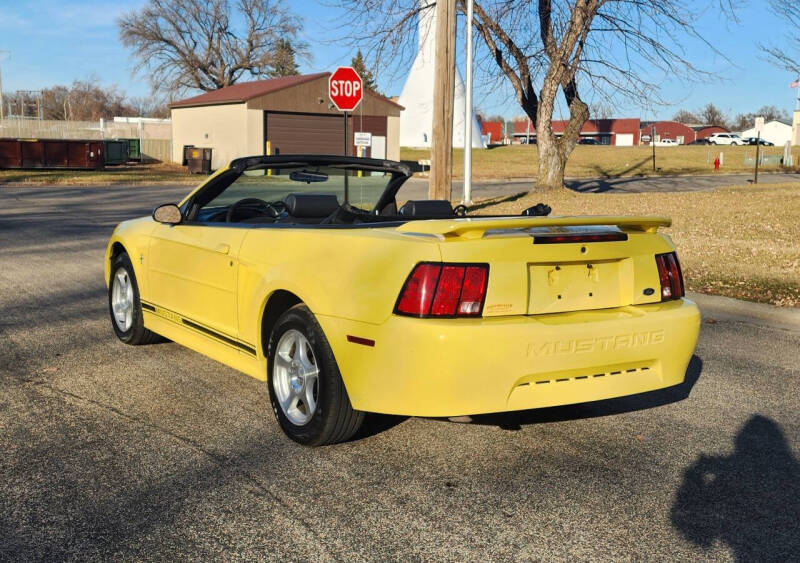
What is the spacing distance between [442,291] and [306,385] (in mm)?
979

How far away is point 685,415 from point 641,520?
1.62 meters

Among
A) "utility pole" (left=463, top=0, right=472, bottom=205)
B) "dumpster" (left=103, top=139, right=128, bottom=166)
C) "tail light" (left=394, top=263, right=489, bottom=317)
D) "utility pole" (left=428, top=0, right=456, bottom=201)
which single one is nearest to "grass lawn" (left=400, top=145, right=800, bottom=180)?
"dumpster" (left=103, top=139, right=128, bottom=166)

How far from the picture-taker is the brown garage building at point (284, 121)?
4184 centimetres

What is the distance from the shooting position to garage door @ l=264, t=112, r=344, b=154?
4269cm

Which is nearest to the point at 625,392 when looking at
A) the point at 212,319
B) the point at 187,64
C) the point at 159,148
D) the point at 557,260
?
the point at 557,260

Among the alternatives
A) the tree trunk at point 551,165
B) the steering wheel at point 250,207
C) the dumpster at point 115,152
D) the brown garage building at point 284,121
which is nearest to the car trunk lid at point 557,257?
the steering wheel at point 250,207

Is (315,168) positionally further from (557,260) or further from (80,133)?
(80,133)

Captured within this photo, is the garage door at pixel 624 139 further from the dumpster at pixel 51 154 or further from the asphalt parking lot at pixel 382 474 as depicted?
the asphalt parking lot at pixel 382 474

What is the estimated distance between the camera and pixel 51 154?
38281 millimetres

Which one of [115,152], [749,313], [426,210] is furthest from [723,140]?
[426,210]

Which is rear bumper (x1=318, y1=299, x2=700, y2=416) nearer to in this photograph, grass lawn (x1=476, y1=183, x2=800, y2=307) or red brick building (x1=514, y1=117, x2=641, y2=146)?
grass lawn (x1=476, y1=183, x2=800, y2=307)

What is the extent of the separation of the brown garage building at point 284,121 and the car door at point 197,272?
36.3m

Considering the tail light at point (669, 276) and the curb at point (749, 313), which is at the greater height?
the tail light at point (669, 276)

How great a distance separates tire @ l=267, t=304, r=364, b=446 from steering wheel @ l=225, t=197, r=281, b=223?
1.37m
